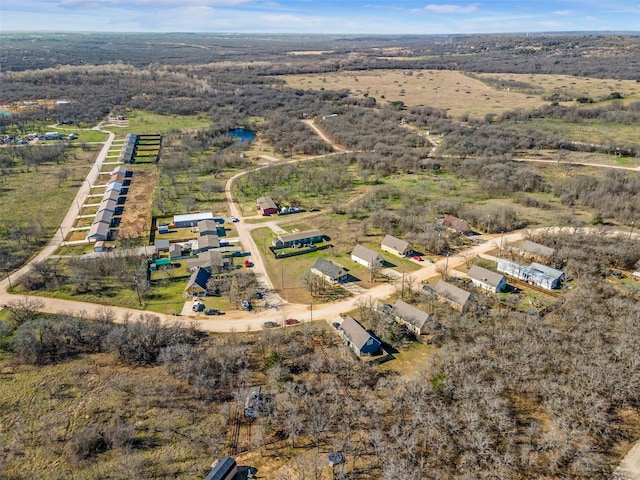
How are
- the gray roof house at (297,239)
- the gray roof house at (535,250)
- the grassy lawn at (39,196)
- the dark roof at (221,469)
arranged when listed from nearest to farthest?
1. the dark roof at (221,469)
2. the gray roof house at (535,250)
3. the gray roof house at (297,239)
4. the grassy lawn at (39,196)

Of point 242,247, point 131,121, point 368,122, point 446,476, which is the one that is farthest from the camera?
point 131,121

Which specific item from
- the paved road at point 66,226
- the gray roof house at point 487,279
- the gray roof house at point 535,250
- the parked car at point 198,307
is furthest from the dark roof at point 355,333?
the paved road at point 66,226

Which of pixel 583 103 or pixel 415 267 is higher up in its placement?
pixel 583 103

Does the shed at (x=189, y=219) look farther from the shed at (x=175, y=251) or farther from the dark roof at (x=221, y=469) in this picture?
the dark roof at (x=221, y=469)

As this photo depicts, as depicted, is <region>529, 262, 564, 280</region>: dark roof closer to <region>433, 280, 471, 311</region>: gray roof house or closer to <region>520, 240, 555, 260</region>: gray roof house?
<region>520, 240, 555, 260</region>: gray roof house

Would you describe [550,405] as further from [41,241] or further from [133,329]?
[41,241]

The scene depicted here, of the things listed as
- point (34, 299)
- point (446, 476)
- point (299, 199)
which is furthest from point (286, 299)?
point (299, 199)
